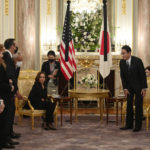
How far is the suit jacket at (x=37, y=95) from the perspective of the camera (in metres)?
7.38

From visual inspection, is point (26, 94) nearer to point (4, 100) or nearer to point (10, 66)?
point (10, 66)

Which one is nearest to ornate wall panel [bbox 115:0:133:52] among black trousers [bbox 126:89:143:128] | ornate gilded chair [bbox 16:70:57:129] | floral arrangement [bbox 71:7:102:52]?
floral arrangement [bbox 71:7:102:52]

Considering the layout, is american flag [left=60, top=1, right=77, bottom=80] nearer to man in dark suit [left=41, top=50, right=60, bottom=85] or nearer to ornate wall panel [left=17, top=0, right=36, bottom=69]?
man in dark suit [left=41, top=50, right=60, bottom=85]

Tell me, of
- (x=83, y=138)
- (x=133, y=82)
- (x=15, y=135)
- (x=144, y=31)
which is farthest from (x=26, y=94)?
(x=144, y=31)

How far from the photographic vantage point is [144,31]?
35.9 ft

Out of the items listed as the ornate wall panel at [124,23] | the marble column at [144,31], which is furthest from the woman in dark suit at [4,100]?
the ornate wall panel at [124,23]

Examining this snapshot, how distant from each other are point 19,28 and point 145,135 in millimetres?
5801

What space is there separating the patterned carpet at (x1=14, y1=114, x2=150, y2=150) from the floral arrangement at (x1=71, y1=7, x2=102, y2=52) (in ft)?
11.6

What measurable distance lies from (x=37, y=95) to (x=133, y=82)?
2071 millimetres

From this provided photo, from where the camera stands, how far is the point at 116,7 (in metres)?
11.6

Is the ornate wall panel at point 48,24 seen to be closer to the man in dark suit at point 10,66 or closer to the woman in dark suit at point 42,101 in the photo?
the woman in dark suit at point 42,101

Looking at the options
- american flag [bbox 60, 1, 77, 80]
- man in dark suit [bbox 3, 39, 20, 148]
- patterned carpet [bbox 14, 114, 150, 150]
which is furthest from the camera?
american flag [bbox 60, 1, 77, 80]

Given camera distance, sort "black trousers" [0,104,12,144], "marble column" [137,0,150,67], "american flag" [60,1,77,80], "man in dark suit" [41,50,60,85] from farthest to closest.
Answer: "marble column" [137,0,150,67]
"man in dark suit" [41,50,60,85]
"american flag" [60,1,77,80]
"black trousers" [0,104,12,144]

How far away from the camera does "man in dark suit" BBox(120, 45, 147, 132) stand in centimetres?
696
